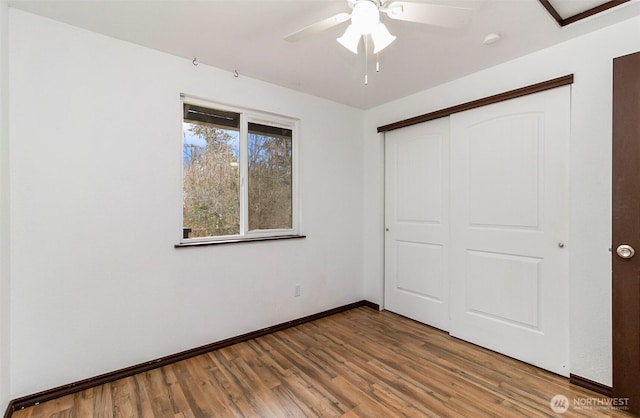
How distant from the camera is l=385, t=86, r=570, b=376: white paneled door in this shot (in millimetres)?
2166

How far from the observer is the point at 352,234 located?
3580mm

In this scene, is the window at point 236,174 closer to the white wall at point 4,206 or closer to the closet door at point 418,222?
the white wall at point 4,206

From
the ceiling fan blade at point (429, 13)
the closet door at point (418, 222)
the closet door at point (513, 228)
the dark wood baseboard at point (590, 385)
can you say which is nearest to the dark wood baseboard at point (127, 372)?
the closet door at point (418, 222)

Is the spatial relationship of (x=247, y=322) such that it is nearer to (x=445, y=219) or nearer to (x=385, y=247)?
(x=385, y=247)

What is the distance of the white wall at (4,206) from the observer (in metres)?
1.62

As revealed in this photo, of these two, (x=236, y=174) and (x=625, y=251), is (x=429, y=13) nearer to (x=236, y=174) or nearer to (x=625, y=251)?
(x=625, y=251)

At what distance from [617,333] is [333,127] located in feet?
9.38

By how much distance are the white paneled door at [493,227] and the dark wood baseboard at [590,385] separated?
0.36 ft

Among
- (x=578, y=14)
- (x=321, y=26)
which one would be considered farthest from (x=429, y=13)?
(x=578, y=14)

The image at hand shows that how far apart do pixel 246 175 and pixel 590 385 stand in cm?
303

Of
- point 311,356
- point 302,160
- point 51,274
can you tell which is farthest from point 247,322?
point 302,160

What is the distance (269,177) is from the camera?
299 cm

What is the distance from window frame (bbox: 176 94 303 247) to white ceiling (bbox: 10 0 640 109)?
33 centimetres

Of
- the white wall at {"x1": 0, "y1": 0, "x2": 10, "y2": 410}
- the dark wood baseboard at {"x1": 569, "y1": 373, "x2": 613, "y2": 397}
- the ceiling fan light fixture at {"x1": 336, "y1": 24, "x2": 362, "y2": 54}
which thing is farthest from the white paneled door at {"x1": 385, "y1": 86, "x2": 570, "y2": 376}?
the white wall at {"x1": 0, "y1": 0, "x2": 10, "y2": 410}
